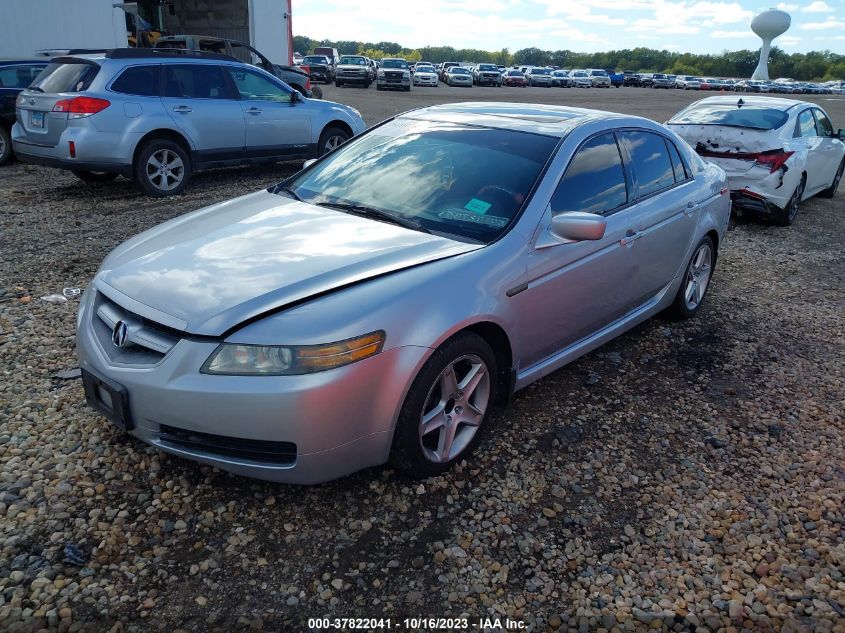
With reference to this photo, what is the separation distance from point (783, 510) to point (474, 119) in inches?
106

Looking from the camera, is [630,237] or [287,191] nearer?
[630,237]

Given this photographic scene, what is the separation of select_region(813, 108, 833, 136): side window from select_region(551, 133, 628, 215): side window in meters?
7.28

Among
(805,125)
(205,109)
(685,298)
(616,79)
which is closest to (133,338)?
(685,298)

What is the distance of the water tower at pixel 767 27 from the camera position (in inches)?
3391

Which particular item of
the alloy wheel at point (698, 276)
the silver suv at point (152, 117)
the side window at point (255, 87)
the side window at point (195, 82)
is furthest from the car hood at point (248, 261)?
the side window at point (255, 87)

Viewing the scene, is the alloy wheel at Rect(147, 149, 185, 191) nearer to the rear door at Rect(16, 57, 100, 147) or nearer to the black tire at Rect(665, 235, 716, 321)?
the rear door at Rect(16, 57, 100, 147)

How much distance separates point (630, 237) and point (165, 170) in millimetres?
6356

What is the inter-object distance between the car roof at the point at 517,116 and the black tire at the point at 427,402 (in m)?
1.50

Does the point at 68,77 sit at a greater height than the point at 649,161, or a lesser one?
greater

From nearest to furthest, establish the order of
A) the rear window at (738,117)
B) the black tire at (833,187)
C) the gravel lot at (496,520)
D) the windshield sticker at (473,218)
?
the gravel lot at (496,520) < the windshield sticker at (473,218) < the rear window at (738,117) < the black tire at (833,187)

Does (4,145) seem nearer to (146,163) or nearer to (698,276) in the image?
(146,163)

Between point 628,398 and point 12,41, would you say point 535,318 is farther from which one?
point 12,41

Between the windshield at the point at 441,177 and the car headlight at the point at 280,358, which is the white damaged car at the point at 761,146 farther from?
the car headlight at the point at 280,358

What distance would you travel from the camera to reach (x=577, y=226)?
10.8ft
